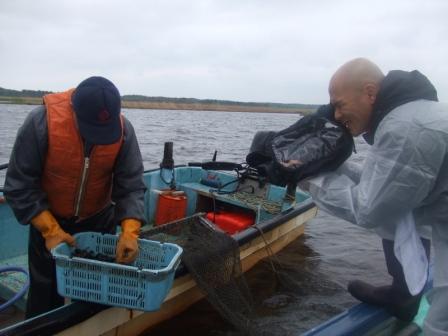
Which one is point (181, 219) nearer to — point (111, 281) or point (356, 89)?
point (111, 281)

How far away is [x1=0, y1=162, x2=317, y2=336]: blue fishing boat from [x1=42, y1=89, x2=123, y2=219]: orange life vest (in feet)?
2.36

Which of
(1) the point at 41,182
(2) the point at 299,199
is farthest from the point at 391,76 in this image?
(2) the point at 299,199

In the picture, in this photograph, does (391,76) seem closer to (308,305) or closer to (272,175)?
(272,175)

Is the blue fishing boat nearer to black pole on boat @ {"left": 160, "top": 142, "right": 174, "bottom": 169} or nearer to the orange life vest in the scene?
black pole on boat @ {"left": 160, "top": 142, "right": 174, "bottom": 169}

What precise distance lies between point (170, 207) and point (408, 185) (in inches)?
176

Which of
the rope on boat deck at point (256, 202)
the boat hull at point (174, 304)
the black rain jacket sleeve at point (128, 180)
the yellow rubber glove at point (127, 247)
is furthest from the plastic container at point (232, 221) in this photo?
the yellow rubber glove at point (127, 247)

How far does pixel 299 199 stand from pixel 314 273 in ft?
4.08

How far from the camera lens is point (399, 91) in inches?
91.0

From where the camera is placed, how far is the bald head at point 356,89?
240cm

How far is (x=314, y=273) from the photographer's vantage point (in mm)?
7094

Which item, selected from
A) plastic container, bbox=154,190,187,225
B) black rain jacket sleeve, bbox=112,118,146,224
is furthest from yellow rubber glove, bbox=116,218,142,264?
plastic container, bbox=154,190,187,225

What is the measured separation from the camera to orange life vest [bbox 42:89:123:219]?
293cm

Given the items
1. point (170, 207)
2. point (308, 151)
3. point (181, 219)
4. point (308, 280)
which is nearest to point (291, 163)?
point (308, 151)

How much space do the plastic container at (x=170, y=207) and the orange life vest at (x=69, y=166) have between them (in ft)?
9.87
